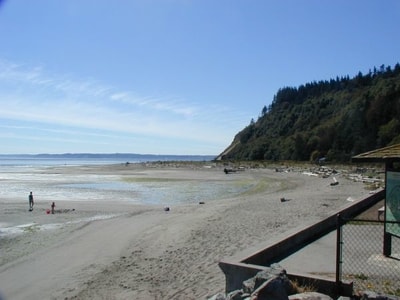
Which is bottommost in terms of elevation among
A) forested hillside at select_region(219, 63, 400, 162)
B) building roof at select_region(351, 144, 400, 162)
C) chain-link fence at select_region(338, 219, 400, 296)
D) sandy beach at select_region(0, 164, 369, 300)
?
sandy beach at select_region(0, 164, 369, 300)

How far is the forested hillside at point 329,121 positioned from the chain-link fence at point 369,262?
66.6 meters

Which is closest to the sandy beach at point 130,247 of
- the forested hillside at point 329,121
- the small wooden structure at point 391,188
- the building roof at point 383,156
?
the small wooden structure at point 391,188

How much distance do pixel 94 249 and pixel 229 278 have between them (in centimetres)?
862

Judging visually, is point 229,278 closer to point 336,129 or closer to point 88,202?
point 88,202

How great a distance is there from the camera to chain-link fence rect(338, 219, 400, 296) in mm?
6905

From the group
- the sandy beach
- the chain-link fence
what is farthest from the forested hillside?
the chain-link fence

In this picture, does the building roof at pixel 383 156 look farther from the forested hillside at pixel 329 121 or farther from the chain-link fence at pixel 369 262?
the forested hillside at pixel 329 121

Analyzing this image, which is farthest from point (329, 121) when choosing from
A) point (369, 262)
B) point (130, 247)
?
point (369, 262)

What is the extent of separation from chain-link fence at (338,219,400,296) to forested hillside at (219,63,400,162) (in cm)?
6656

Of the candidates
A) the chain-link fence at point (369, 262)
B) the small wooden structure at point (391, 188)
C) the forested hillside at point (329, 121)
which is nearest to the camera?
the chain-link fence at point (369, 262)

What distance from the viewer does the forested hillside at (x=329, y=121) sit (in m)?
91.8

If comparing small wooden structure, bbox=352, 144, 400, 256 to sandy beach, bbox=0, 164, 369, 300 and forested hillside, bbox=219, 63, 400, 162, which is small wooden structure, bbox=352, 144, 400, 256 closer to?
sandy beach, bbox=0, 164, 369, 300

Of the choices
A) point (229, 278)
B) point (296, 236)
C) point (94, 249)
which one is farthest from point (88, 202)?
point (229, 278)

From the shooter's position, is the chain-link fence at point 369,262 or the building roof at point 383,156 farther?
the building roof at point 383,156
